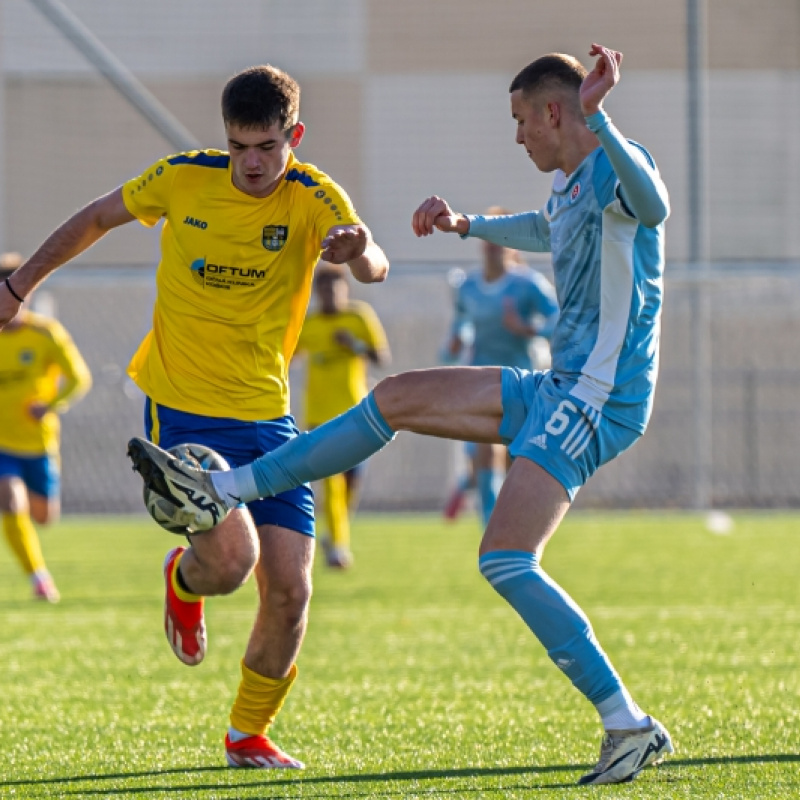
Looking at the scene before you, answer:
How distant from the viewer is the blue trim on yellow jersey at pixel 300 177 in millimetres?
4680

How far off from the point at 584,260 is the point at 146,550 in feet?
32.6

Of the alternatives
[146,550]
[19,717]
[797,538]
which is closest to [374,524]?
[146,550]

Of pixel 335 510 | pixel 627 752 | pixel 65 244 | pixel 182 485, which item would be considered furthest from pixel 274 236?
pixel 335 510

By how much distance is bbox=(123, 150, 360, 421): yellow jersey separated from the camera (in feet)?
15.2

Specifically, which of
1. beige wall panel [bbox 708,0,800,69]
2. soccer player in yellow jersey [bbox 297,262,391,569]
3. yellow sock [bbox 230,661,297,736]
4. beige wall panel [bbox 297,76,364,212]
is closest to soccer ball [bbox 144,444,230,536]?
yellow sock [bbox 230,661,297,736]

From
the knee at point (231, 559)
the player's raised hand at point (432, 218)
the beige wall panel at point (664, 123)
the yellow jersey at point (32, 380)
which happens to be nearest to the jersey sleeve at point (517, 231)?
the player's raised hand at point (432, 218)

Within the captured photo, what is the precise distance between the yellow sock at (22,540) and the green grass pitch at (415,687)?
0.25 meters

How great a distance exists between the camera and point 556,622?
3971 millimetres

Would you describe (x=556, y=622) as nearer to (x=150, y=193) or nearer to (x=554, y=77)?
(x=554, y=77)

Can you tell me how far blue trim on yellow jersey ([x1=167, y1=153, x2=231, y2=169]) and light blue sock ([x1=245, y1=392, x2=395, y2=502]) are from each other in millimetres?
1009

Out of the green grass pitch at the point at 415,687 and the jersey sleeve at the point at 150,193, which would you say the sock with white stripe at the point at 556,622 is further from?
the jersey sleeve at the point at 150,193

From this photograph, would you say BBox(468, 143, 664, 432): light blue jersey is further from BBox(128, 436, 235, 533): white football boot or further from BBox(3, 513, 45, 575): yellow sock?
BBox(3, 513, 45, 575): yellow sock

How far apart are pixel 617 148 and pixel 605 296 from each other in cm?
46

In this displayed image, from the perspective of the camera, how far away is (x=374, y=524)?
16875mm
